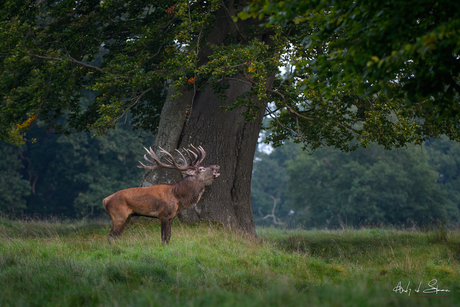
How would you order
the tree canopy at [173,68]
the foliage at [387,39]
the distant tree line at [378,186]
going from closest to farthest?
the foliage at [387,39]
the tree canopy at [173,68]
the distant tree line at [378,186]

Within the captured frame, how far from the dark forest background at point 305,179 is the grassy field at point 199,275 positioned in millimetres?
19946

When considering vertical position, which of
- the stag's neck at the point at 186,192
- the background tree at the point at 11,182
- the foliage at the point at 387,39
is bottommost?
the background tree at the point at 11,182

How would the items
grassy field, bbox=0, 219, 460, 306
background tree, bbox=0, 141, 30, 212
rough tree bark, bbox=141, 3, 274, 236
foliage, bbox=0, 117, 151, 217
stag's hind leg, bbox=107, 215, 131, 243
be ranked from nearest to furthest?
1. grassy field, bbox=0, 219, 460, 306
2. stag's hind leg, bbox=107, 215, 131, 243
3. rough tree bark, bbox=141, 3, 274, 236
4. background tree, bbox=0, 141, 30, 212
5. foliage, bbox=0, 117, 151, 217

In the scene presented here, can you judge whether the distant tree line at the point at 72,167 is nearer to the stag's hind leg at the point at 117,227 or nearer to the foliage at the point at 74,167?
the foliage at the point at 74,167

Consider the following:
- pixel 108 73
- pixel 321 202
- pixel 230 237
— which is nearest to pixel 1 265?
pixel 230 237

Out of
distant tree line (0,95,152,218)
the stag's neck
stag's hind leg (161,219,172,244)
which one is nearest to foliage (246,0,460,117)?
the stag's neck

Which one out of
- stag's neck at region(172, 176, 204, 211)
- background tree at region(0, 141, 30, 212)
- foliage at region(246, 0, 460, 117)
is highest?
foliage at region(246, 0, 460, 117)

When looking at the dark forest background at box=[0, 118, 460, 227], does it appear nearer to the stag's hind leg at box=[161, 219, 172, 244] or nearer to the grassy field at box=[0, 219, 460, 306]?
the grassy field at box=[0, 219, 460, 306]

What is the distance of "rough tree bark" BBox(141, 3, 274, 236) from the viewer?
39.1ft

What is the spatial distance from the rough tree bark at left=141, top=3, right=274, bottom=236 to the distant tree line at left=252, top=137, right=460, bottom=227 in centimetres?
2159

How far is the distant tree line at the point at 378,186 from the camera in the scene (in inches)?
1430

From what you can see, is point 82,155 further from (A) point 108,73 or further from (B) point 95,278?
(B) point 95,278

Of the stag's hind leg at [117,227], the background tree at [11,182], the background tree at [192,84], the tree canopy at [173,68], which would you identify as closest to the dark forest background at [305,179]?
the background tree at [11,182]

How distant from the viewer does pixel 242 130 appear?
1270 centimetres
